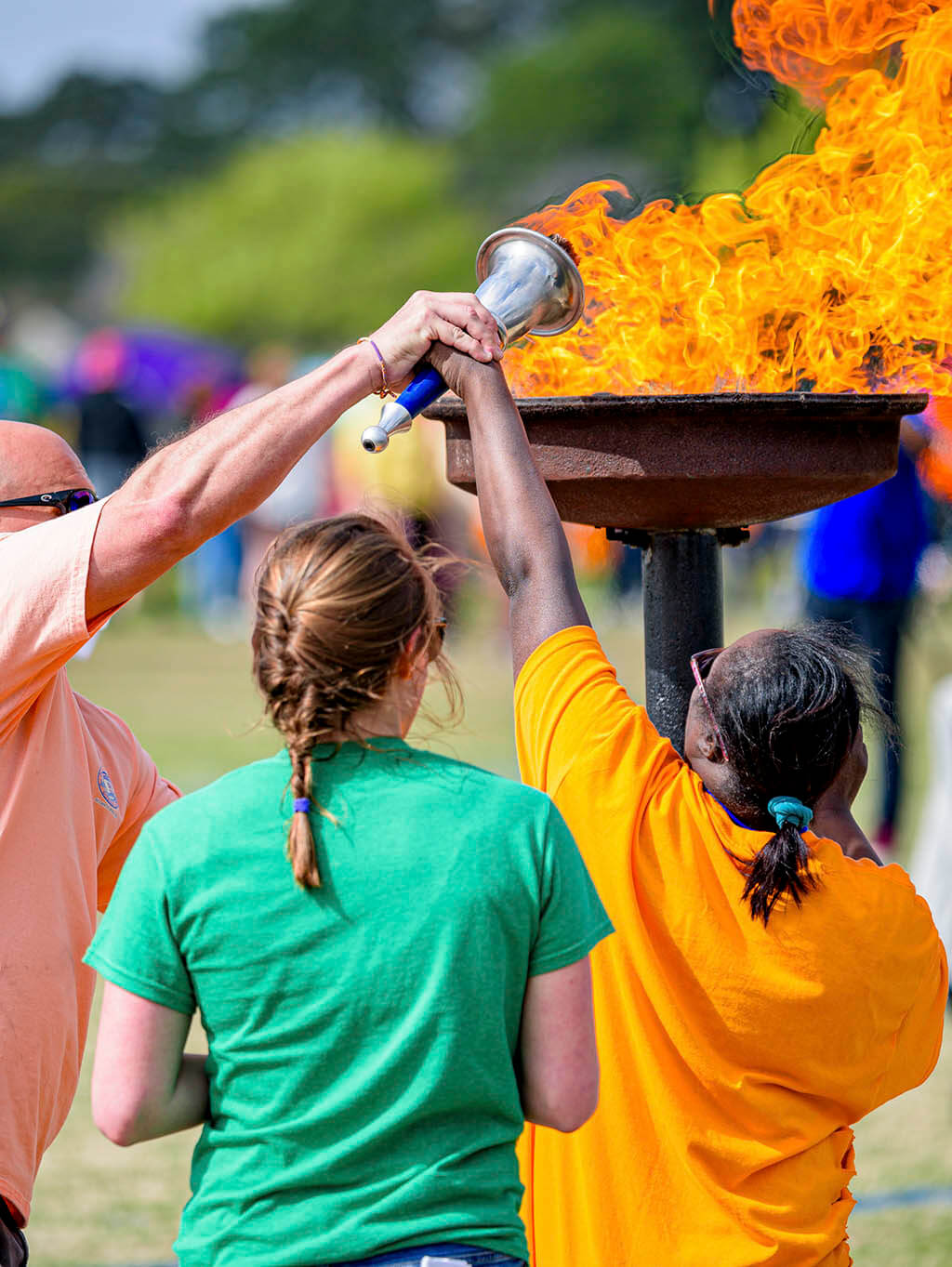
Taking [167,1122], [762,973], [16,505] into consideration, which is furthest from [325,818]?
[16,505]

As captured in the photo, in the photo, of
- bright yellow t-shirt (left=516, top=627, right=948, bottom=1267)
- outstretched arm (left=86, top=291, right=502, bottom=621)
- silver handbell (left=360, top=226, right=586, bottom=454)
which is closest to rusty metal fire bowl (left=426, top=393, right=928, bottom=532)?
silver handbell (left=360, top=226, right=586, bottom=454)

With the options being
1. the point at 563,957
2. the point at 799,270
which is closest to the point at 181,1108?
the point at 563,957

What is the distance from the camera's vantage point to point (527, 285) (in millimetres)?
2738

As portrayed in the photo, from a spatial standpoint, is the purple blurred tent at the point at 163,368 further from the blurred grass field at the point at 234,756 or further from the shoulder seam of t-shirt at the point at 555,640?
the shoulder seam of t-shirt at the point at 555,640

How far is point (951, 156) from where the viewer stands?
125 inches

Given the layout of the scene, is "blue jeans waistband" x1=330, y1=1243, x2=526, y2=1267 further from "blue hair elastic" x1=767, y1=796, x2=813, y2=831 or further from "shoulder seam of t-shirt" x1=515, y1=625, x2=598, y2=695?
"shoulder seam of t-shirt" x1=515, y1=625, x2=598, y2=695

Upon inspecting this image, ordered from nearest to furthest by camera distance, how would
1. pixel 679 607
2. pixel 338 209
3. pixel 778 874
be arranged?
pixel 778 874 → pixel 679 607 → pixel 338 209

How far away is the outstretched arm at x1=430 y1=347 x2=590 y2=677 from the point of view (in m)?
2.32

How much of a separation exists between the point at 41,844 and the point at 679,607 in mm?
1353

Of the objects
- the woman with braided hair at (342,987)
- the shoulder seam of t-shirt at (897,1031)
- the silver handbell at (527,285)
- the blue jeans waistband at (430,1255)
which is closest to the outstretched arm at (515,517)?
the silver handbell at (527,285)

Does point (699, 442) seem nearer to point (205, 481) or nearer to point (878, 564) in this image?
point (205, 481)

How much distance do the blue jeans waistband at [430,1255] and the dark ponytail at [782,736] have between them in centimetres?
60

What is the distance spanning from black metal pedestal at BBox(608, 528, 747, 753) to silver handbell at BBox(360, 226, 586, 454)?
553 mm

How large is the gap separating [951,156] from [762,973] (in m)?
1.86
